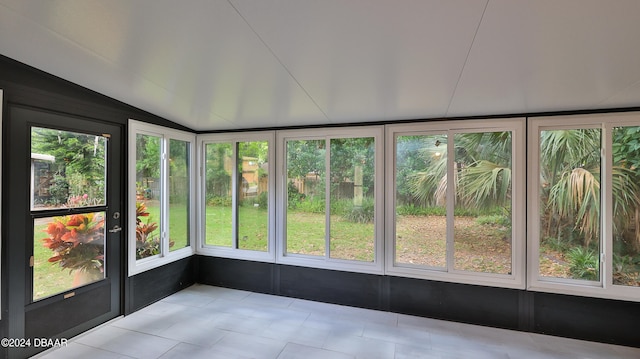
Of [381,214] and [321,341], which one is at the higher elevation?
[381,214]

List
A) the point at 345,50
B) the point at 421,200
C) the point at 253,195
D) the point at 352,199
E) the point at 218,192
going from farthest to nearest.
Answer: the point at 218,192
the point at 253,195
the point at 352,199
the point at 421,200
the point at 345,50

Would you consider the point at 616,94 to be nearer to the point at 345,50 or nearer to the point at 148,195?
the point at 345,50

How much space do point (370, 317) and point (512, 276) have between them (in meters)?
1.59

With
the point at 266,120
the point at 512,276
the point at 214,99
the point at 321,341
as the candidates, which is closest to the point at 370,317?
the point at 321,341

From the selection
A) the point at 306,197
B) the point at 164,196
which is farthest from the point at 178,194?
the point at 306,197

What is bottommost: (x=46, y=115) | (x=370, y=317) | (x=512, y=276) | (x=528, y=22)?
(x=370, y=317)

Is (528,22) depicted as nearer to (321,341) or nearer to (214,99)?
(214,99)

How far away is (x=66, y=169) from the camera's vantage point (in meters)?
2.56

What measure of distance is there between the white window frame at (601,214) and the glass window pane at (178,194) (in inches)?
170

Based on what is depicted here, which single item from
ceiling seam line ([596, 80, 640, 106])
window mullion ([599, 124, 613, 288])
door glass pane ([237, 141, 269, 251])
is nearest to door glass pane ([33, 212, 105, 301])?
door glass pane ([237, 141, 269, 251])

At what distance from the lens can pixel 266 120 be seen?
339 centimetres

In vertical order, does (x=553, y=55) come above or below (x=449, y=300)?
above

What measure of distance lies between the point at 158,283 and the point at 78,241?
3.61 feet

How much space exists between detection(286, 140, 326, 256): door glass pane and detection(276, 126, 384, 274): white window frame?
0.23 ft
